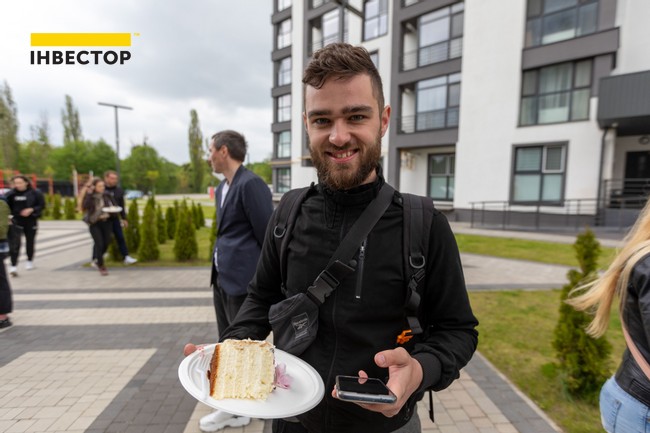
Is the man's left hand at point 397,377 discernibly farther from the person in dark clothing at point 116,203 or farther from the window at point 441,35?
the window at point 441,35

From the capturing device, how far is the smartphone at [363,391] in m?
0.94

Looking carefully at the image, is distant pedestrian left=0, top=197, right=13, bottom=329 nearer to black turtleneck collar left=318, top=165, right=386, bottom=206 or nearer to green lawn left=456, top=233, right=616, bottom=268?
black turtleneck collar left=318, top=165, right=386, bottom=206

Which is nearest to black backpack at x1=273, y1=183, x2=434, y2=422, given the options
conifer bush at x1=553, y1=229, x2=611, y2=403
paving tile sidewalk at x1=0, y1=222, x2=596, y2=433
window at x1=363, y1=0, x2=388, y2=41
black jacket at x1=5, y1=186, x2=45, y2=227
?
paving tile sidewalk at x1=0, y1=222, x2=596, y2=433

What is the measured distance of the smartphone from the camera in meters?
0.94

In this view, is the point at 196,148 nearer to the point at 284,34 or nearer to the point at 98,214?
the point at 284,34

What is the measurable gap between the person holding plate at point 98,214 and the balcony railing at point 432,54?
63.4 feet

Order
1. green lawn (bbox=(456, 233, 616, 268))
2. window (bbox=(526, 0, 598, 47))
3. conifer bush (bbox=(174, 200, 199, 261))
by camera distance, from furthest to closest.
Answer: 1. window (bbox=(526, 0, 598, 47))
2. green lawn (bbox=(456, 233, 616, 268))
3. conifer bush (bbox=(174, 200, 199, 261))

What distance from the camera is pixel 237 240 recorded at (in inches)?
123

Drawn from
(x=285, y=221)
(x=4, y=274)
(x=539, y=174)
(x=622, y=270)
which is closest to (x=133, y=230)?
(x=4, y=274)

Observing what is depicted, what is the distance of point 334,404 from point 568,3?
20.7m

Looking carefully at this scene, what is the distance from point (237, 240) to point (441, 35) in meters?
22.0

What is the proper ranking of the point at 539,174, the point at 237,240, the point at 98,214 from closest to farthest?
1. the point at 237,240
2. the point at 98,214
3. the point at 539,174

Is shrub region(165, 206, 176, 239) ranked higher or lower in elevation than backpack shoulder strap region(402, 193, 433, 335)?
lower

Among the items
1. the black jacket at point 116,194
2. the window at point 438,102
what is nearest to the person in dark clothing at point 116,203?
the black jacket at point 116,194
